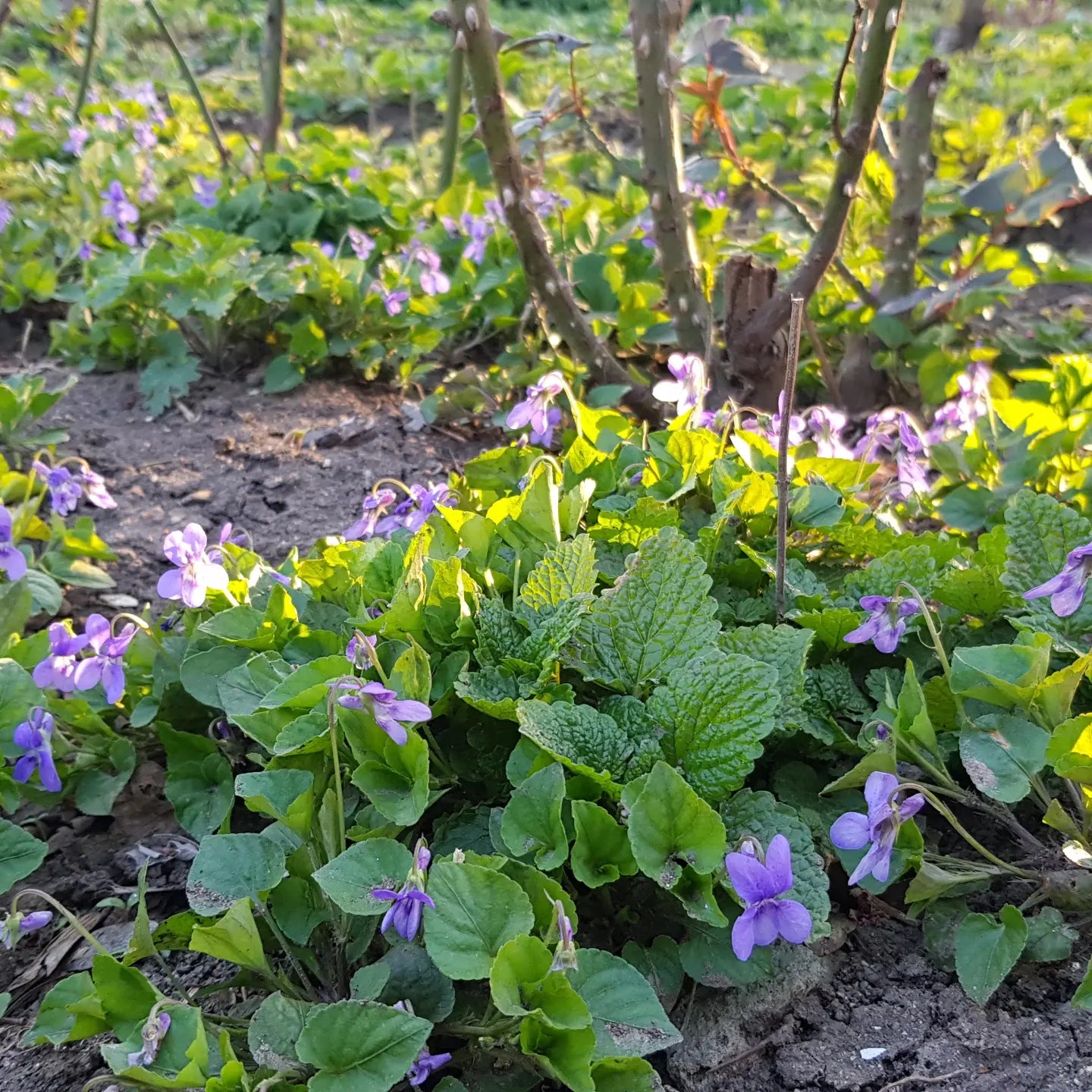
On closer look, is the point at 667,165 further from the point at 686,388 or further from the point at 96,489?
the point at 96,489

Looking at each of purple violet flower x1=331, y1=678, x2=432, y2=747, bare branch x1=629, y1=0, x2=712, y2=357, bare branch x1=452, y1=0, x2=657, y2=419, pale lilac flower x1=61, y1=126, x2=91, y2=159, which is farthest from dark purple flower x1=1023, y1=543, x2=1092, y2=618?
pale lilac flower x1=61, y1=126, x2=91, y2=159

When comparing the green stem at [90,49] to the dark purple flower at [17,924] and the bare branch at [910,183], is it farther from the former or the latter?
the dark purple flower at [17,924]

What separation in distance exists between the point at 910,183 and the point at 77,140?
13.5 ft

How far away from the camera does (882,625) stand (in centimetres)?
154

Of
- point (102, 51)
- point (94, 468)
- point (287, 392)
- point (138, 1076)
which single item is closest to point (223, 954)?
point (138, 1076)

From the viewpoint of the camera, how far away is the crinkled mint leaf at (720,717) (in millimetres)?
1359

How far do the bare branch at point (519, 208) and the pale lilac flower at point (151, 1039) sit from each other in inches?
81.0

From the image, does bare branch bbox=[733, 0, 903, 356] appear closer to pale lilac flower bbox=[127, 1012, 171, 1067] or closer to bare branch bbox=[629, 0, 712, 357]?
bare branch bbox=[629, 0, 712, 357]

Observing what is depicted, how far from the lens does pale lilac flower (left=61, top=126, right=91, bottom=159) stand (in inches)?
205

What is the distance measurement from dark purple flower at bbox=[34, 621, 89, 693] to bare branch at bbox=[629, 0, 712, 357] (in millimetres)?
1887

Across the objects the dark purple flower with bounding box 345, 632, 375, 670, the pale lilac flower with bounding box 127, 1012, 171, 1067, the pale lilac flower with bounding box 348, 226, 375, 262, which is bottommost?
the pale lilac flower with bounding box 127, 1012, 171, 1067

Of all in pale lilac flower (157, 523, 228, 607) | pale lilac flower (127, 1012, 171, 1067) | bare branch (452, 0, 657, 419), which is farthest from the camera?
bare branch (452, 0, 657, 419)

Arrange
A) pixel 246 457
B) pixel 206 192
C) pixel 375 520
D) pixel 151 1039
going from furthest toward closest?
pixel 206 192, pixel 246 457, pixel 375 520, pixel 151 1039

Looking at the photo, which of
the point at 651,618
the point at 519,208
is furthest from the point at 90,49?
the point at 651,618
